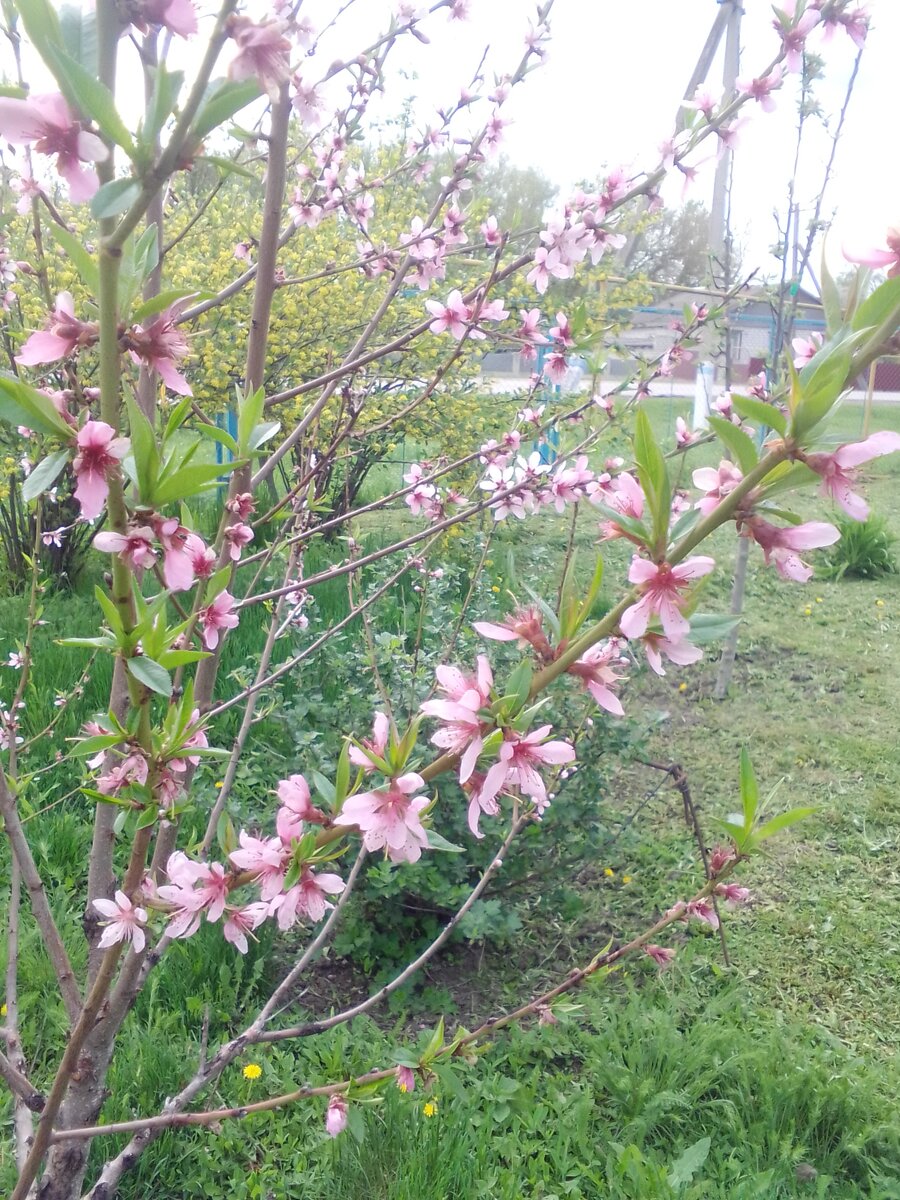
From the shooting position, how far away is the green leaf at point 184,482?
0.71 metres

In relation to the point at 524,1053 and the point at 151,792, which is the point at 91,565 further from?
the point at 151,792

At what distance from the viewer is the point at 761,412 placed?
63 centimetres

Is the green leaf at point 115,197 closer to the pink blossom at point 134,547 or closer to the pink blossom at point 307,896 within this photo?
the pink blossom at point 134,547

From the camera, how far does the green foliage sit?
22.4 ft

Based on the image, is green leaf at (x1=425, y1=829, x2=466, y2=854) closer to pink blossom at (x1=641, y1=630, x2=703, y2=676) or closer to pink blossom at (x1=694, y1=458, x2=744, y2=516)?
pink blossom at (x1=641, y1=630, x2=703, y2=676)

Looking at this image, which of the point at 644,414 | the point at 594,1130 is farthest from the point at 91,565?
the point at 644,414

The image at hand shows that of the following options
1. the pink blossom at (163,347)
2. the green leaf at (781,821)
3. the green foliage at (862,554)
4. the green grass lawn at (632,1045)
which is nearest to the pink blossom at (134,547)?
the pink blossom at (163,347)

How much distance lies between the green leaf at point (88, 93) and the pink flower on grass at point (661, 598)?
471 mm

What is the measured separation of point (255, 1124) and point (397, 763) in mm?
1663

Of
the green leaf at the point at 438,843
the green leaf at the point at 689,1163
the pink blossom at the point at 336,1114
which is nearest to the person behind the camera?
the green leaf at the point at 438,843

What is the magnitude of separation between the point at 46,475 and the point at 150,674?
0.18m

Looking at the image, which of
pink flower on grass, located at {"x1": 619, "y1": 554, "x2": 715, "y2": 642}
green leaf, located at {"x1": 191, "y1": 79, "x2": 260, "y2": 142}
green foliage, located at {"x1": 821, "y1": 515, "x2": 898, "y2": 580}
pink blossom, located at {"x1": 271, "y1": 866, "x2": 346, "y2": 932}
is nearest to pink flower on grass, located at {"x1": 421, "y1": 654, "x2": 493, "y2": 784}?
pink flower on grass, located at {"x1": 619, "y1": 554, "x2": 715, "y2": 642}

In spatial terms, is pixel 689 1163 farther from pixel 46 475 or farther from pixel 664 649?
pixel 46 475

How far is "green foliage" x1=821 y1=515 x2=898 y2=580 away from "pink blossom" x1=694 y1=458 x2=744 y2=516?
6503mm
